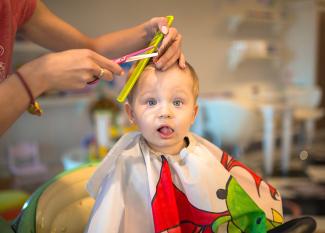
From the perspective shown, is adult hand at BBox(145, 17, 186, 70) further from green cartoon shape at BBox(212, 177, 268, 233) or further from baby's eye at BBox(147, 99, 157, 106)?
green cartoon shape at BBox(212, 177, 268, 233)

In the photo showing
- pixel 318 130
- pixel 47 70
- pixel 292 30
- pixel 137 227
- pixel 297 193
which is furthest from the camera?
pixel 318 130

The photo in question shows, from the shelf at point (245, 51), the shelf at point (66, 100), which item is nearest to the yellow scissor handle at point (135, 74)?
the shelf at point (66, 100)

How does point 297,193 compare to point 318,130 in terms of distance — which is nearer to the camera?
point 297,193

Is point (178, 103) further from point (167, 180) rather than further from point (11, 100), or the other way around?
point (11, 100)

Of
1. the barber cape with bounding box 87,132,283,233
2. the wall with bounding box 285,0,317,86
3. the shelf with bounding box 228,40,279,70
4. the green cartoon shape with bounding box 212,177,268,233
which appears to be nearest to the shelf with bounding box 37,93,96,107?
the shelf with bounding box 228,40,279,70

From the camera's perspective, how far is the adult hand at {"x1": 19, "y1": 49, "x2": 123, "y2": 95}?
56 cm

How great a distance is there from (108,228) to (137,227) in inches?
2.8

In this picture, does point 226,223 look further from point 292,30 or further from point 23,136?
point 292,30

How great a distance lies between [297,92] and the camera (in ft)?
11.6

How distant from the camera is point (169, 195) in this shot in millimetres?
669

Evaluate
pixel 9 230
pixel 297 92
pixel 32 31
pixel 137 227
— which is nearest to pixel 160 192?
pixel 137 227

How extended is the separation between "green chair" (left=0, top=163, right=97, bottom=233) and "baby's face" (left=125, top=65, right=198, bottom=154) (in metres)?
0.23

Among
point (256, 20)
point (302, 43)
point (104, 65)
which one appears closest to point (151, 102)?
point (104, 65)

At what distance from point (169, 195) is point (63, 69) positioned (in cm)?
32
